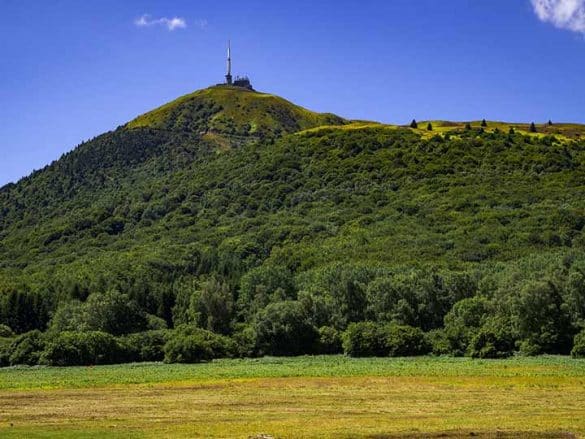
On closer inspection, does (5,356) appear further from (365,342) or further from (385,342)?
(385,342)

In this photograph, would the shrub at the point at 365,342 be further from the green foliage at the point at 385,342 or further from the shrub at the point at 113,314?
the shrub at the point at 113,314

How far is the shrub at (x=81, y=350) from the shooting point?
94000 mm

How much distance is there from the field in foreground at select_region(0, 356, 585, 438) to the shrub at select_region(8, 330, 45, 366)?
43.1 feet

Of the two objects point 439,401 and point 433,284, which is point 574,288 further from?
point 439,401

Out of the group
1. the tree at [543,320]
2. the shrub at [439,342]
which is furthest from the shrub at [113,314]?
the tree at [543,320]

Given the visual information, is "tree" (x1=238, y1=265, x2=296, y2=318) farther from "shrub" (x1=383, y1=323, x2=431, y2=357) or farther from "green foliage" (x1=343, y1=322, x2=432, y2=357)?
"shrub" (x1=383, y1=323, x2=431, y2=357)

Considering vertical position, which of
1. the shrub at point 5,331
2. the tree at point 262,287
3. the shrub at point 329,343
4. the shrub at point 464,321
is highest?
the tree at point 262,287

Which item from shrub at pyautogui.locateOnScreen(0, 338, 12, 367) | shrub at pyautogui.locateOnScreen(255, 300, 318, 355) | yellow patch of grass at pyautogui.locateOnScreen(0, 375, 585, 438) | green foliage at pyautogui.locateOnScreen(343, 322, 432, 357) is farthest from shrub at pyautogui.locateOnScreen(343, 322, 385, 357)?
shrub at pyautogui.locateOnScreen(0, 338, 12, 367)

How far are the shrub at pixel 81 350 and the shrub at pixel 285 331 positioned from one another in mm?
19221

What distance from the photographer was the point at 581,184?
7013 inches

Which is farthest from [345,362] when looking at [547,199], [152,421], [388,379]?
[547,199]

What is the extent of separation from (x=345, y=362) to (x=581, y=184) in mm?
110888

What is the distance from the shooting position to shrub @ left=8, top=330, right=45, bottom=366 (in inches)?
3797

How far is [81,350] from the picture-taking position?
3750 inches
